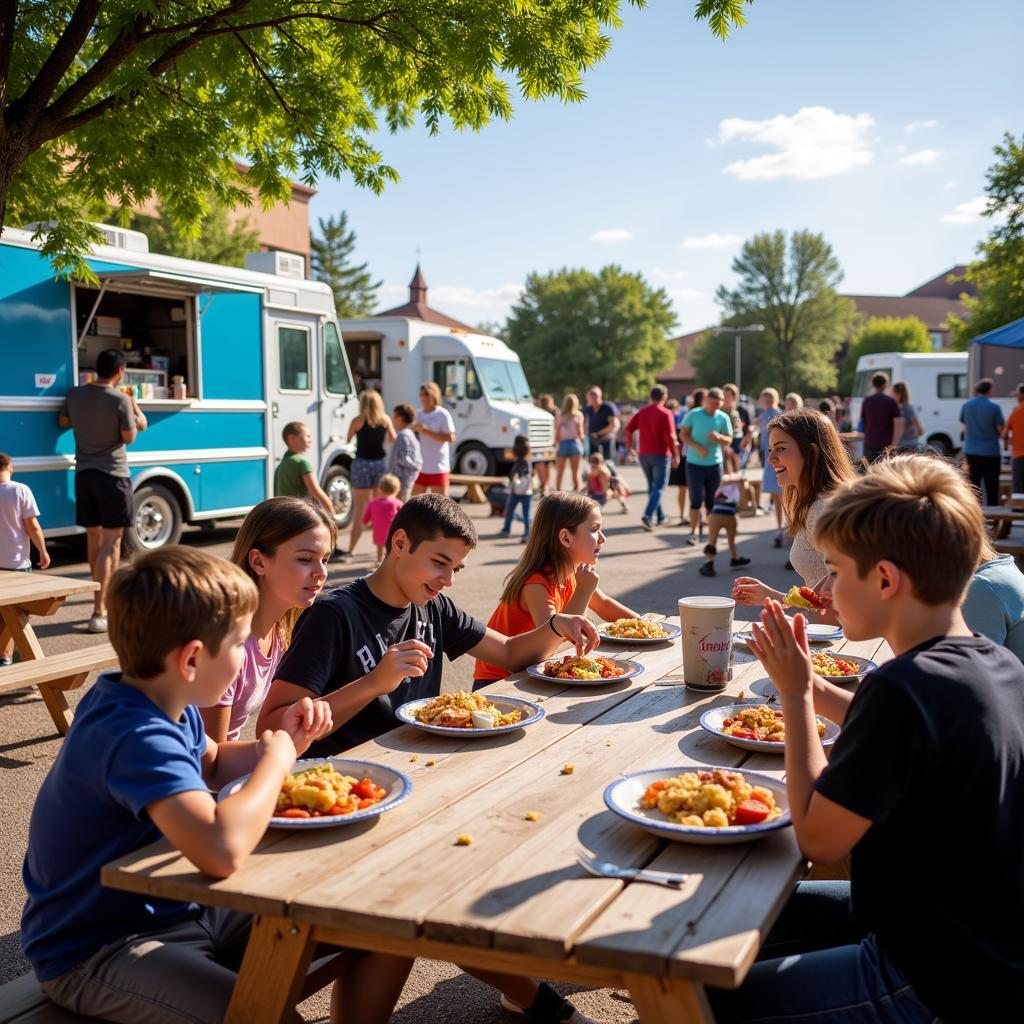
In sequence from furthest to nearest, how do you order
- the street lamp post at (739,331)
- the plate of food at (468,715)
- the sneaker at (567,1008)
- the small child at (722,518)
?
the street lamp post at (739,331)
the small child at (722,518)
the sneaker at (567,1008)
the plate of food at (468,715)

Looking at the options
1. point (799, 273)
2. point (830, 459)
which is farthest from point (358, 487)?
point (799, 273)

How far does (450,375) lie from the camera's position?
71.5ft

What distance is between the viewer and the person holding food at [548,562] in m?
4.09

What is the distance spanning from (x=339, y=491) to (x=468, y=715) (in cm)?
1276

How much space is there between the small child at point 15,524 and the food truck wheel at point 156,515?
4057 millimetres

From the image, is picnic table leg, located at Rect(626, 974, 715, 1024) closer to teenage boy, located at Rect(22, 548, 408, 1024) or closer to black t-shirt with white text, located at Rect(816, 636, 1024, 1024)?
black t-shirt with white text, located at Rect(816, 636, 1024, 1024)

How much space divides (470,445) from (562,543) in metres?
18.0

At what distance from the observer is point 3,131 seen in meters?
6.05

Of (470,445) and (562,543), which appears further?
(470,445)

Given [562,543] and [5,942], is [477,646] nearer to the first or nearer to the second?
[562,543]

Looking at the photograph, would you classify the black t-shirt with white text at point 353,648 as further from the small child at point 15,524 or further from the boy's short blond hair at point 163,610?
the small child at point 15,524

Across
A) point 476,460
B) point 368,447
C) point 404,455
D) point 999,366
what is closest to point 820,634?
point 404,455

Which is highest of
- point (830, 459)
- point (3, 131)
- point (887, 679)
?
point (3, 131)

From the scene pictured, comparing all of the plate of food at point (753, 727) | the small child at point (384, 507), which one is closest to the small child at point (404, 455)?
the small child at point (384, 507)
